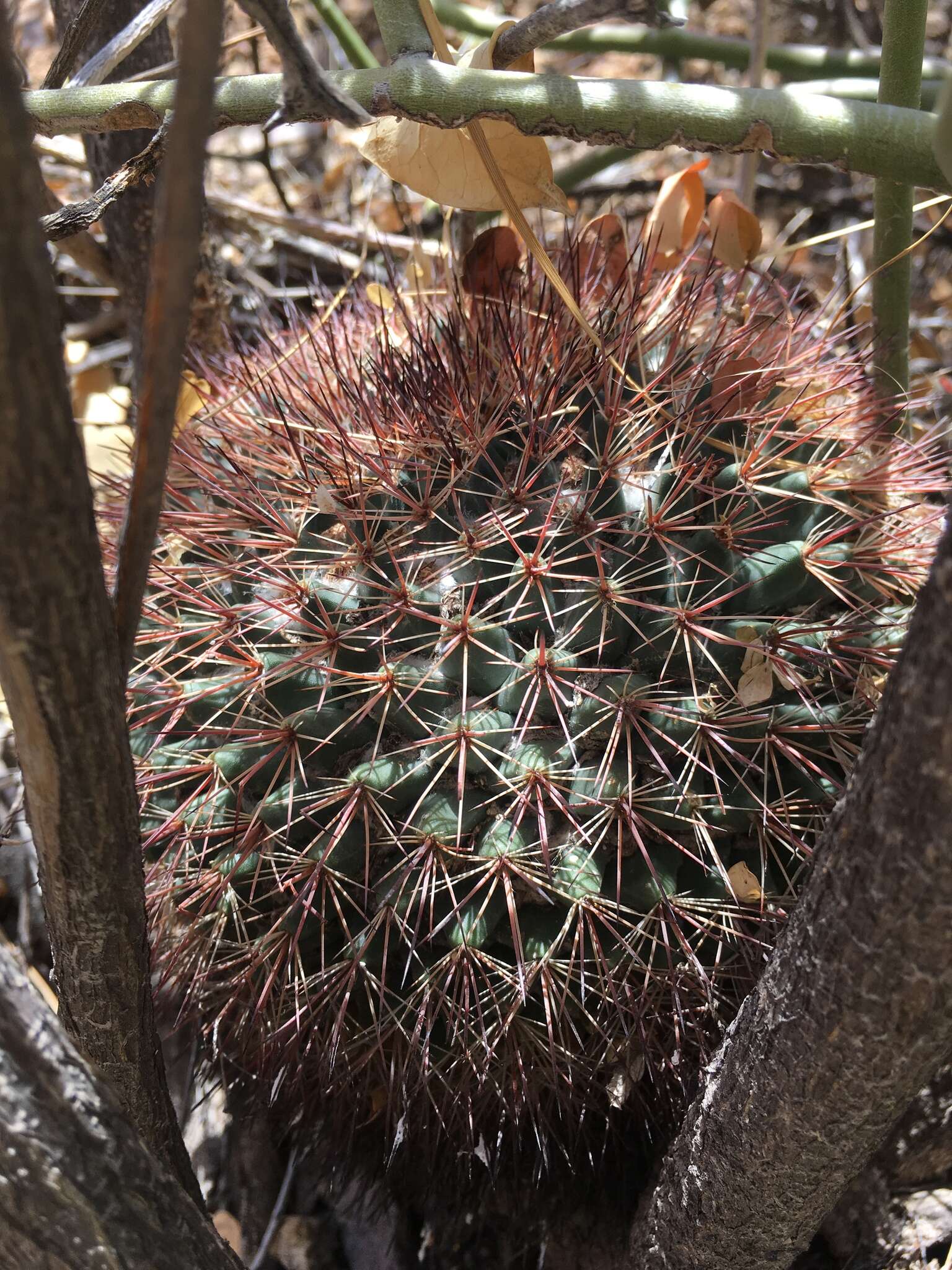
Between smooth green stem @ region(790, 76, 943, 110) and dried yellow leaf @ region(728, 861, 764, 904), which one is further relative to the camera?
smooth green stem @ region(790, 76, 943, 110)

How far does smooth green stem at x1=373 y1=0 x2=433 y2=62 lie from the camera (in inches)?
39.1

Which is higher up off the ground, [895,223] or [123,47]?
[123,47]

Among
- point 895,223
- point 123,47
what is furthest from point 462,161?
point 895,223

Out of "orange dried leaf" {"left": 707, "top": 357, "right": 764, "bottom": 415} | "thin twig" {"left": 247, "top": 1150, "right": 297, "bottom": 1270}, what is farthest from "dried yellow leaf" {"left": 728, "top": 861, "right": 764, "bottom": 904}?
"thin twig" {"left": 247, "top": 1150, "right": 297, "bottom": 1270}

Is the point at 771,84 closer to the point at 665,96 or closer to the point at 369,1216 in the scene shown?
Result: the point at 665,96

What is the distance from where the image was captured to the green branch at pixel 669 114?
918mm

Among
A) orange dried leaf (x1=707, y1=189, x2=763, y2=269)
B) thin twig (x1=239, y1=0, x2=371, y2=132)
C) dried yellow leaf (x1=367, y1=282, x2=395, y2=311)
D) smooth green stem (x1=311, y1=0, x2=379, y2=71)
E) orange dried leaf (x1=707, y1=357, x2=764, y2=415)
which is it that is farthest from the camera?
smooth green stem (x1=311, y1=0, x2=379, y2=71)

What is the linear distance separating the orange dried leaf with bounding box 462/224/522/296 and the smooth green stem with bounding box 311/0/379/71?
627mm

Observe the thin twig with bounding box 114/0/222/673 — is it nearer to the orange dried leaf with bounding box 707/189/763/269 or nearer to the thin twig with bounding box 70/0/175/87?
the thin twig with bounding box 70/0/175/87

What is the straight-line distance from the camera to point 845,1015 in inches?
27.1

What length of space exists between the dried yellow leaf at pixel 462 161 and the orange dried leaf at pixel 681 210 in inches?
11.9

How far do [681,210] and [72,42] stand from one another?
2.37ft

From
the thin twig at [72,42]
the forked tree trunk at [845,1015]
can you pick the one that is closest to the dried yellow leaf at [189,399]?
the thin twig at [72,42]

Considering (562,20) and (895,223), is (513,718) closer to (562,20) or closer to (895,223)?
(562,20)
